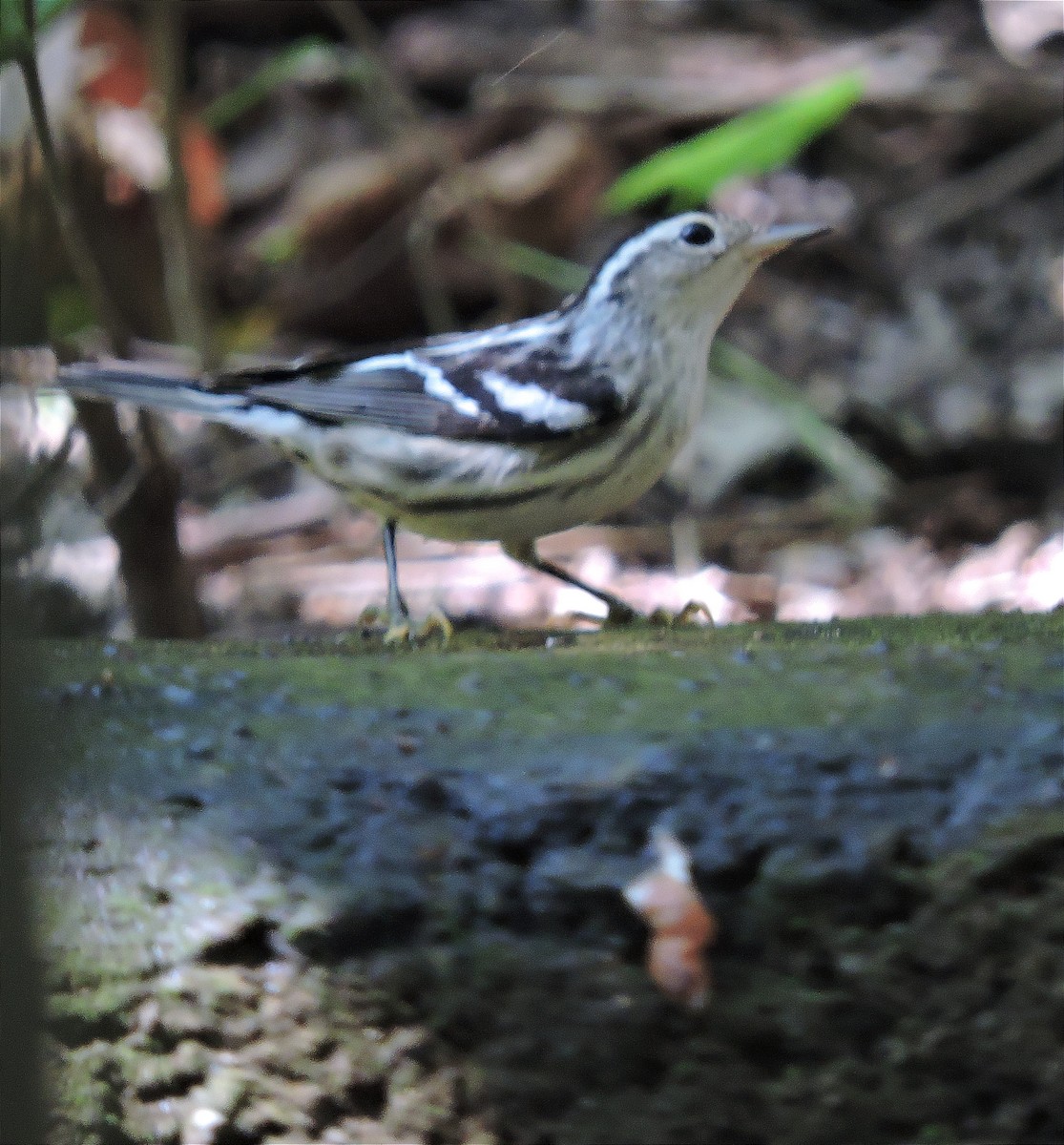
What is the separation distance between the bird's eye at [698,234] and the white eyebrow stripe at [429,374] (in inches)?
26.5

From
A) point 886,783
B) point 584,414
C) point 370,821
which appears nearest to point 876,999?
point 886,783

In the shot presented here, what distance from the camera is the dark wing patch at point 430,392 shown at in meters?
3.11

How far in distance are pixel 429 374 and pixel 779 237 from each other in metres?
0.86

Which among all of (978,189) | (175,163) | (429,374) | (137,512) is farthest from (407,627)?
(978,189)

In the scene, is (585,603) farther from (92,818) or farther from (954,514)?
(92,818)

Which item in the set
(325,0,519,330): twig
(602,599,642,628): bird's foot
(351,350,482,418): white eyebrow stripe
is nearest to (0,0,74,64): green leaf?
(351,350,482,418): white eyebrow stripe

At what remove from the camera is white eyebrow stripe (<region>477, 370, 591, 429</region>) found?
3.08m

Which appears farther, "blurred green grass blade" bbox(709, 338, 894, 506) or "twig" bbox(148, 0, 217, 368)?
"blurred green grass blade" bbox(709, 338, 894, 506)

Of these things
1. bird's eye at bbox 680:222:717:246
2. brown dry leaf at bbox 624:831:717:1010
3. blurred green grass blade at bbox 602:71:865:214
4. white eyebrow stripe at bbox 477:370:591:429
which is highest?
blurred green grass blade at bbox 602:71:865:214

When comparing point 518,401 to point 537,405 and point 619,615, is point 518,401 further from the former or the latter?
point 619,615

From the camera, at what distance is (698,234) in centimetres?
343

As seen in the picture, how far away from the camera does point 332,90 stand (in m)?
8.12

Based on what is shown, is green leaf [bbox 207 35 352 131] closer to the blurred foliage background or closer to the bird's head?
the blurred foliage background

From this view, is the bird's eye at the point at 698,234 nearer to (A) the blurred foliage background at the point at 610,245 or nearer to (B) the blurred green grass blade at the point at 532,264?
(A) the blurred foliage background at the point at 610,245
